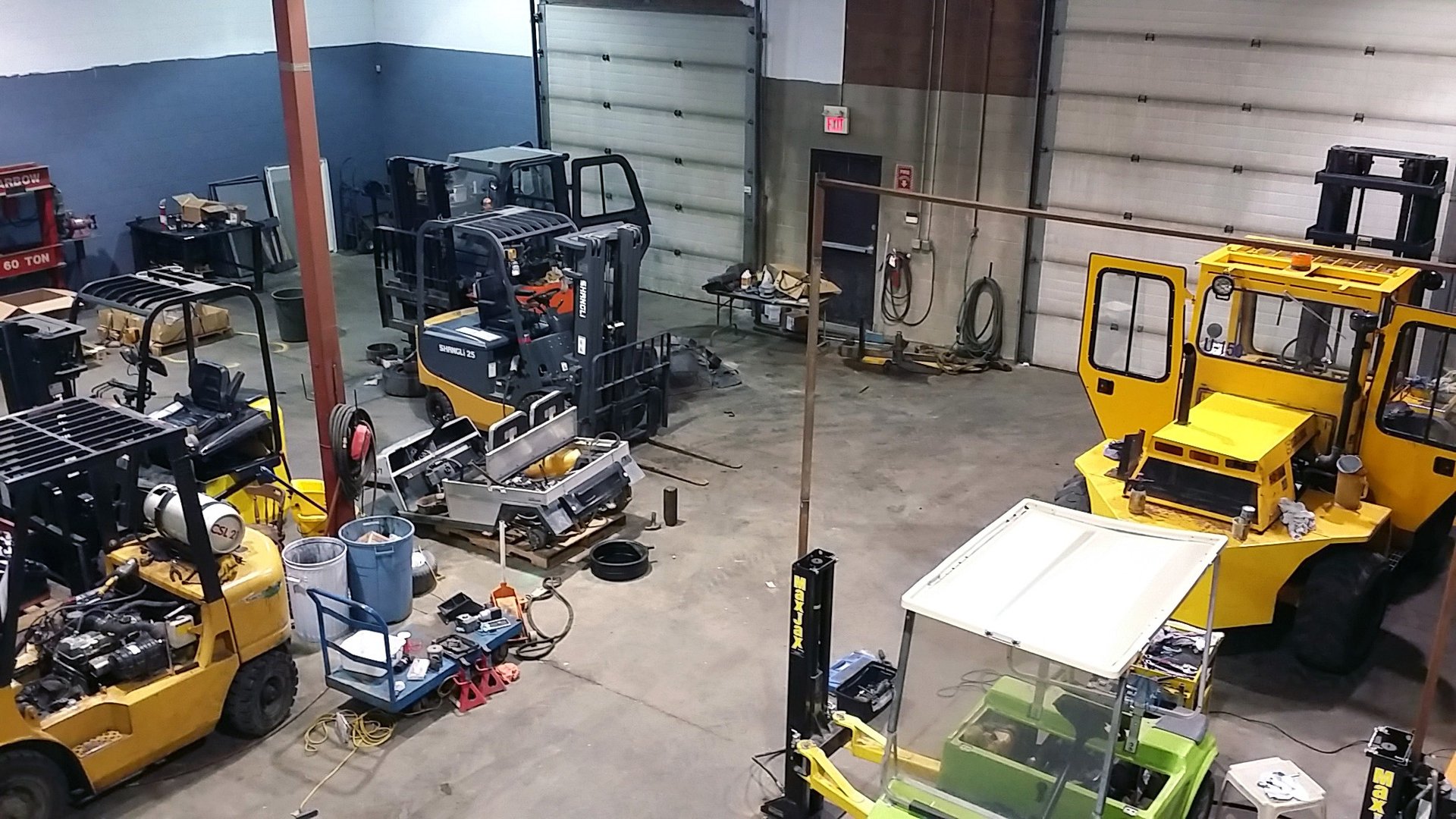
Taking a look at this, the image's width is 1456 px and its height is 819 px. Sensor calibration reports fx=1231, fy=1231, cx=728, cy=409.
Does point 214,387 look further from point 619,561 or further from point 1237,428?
point 1237,428

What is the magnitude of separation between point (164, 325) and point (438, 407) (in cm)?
461

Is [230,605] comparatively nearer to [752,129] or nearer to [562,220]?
[562,220]

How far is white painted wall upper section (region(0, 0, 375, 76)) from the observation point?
48.5ft

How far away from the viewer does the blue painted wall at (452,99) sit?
1748cm

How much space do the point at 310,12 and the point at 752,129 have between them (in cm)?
714

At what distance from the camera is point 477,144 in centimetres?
1805

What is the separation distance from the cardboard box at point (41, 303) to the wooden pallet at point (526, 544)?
261 inches

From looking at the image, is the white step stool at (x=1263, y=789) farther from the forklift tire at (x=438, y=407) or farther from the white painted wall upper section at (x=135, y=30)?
the white painted wall upper section at (x=135, y=30)

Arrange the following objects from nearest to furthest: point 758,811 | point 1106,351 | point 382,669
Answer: point 758,811
point 382,669
point 1106,351

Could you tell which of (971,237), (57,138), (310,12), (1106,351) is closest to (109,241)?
(57,138)

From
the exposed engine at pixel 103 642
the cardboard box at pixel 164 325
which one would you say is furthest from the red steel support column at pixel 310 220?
the cardboard box at pixel 164 325

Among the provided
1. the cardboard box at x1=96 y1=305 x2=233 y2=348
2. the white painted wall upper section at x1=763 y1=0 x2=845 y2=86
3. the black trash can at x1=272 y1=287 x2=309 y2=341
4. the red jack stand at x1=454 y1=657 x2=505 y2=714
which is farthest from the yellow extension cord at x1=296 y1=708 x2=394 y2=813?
the white painted wall upper section at x1=763 y1=0 x2=845 y2=86

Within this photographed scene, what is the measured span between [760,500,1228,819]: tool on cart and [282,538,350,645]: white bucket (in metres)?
3.49

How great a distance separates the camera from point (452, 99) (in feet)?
59.7
